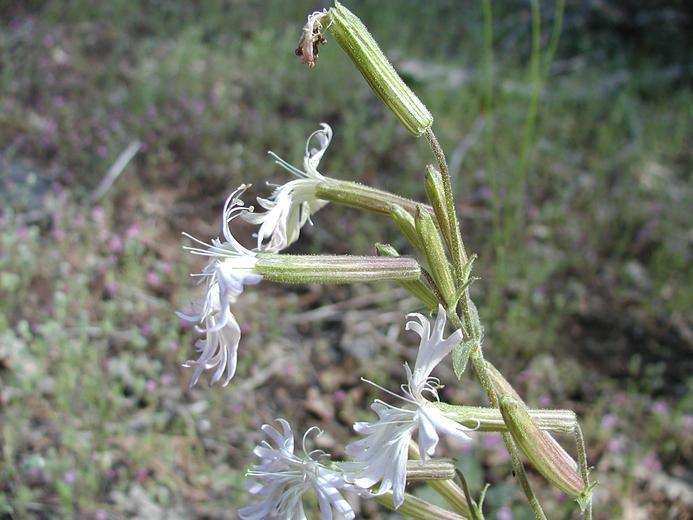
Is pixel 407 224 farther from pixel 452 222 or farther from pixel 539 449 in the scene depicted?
pixel 539 449

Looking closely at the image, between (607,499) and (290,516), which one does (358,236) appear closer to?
(607,499)

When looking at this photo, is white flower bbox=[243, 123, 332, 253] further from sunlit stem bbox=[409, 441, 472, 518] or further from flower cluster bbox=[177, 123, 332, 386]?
sunlit stem bbox=[409, 441, 472, 518]

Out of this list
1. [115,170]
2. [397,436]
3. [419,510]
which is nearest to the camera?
[397,436]

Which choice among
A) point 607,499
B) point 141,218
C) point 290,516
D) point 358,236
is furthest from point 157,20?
point 290,516

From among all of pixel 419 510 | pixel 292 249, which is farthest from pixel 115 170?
pixel 419 510

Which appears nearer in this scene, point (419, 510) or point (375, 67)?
point (375, 67)

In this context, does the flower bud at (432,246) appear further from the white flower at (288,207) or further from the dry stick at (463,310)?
the white flower at (288,207)
